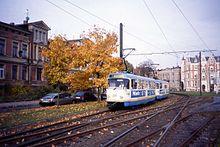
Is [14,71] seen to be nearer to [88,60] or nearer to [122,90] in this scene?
[88,60]

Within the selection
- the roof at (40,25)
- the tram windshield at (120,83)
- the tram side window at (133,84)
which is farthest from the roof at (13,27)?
the tram side window at (133,84)

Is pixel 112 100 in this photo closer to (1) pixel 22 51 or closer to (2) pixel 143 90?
(2) pixel 143 90

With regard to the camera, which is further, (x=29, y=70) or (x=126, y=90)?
(x=29, y=70)

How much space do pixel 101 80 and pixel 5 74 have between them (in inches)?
724

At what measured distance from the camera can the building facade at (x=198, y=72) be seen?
90.3m

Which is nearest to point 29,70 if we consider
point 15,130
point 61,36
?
point 61,36

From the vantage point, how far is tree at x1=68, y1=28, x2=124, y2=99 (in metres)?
25.0

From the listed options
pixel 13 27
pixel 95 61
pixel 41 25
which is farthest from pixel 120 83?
pixel 41 25

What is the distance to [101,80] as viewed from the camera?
25094mm

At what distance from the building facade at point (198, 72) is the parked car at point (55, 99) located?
229 feet

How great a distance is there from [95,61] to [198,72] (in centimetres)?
7822

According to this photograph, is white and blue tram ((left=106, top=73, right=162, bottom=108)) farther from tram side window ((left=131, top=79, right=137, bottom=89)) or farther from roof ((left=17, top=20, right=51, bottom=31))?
roof ((left=17, top=20, right=51, bottom=31))

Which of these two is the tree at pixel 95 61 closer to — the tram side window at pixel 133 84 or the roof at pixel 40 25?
the tram side window at pixel 133 84

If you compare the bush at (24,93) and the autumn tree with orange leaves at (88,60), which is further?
the bush at (24,93)
